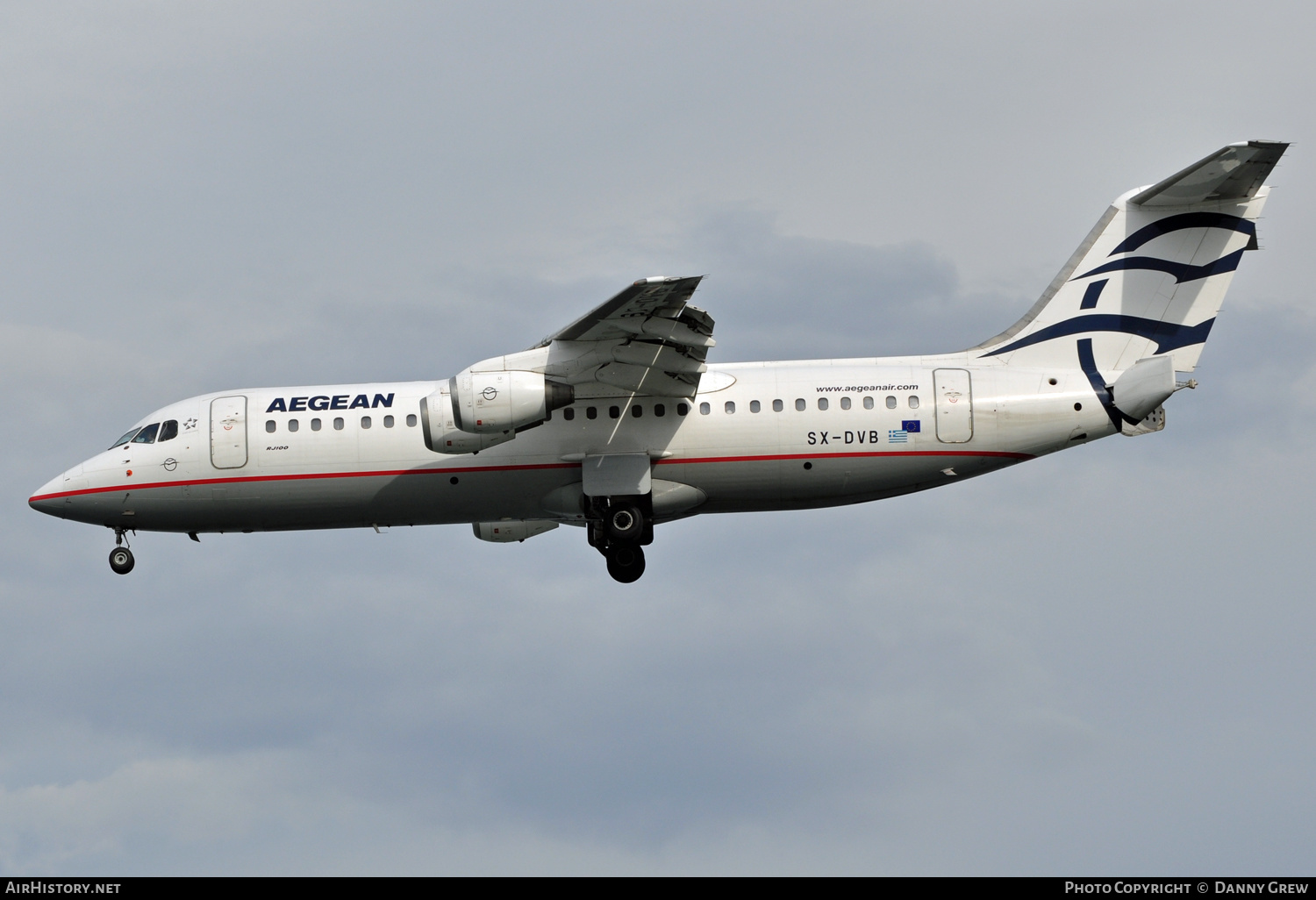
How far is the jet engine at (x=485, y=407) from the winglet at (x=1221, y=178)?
968 cm

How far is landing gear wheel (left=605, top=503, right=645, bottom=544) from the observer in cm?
2452

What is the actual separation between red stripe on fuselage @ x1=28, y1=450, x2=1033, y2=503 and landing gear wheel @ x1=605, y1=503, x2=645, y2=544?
820 millimetres

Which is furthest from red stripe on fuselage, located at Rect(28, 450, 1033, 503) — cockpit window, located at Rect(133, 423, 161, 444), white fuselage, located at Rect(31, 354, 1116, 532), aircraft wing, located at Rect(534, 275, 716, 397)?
aircraft wing, located at Rect(534, 275, 716, 397)

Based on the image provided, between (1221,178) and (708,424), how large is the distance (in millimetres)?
8500

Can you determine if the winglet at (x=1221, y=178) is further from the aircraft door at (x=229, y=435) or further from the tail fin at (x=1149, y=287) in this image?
the aircraft door at (x=229, y=435)

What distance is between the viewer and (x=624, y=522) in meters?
24.5

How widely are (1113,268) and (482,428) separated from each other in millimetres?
10271

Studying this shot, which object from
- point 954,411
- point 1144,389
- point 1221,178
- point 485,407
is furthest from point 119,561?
point 1221,178

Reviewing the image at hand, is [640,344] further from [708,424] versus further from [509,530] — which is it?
[509,530]

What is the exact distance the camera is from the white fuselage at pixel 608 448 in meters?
24.4

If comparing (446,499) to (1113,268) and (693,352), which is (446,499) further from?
(1113,268)

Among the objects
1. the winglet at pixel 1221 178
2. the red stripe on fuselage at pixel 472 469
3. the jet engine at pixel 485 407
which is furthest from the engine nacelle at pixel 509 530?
the winglet at pixel 1221 178
